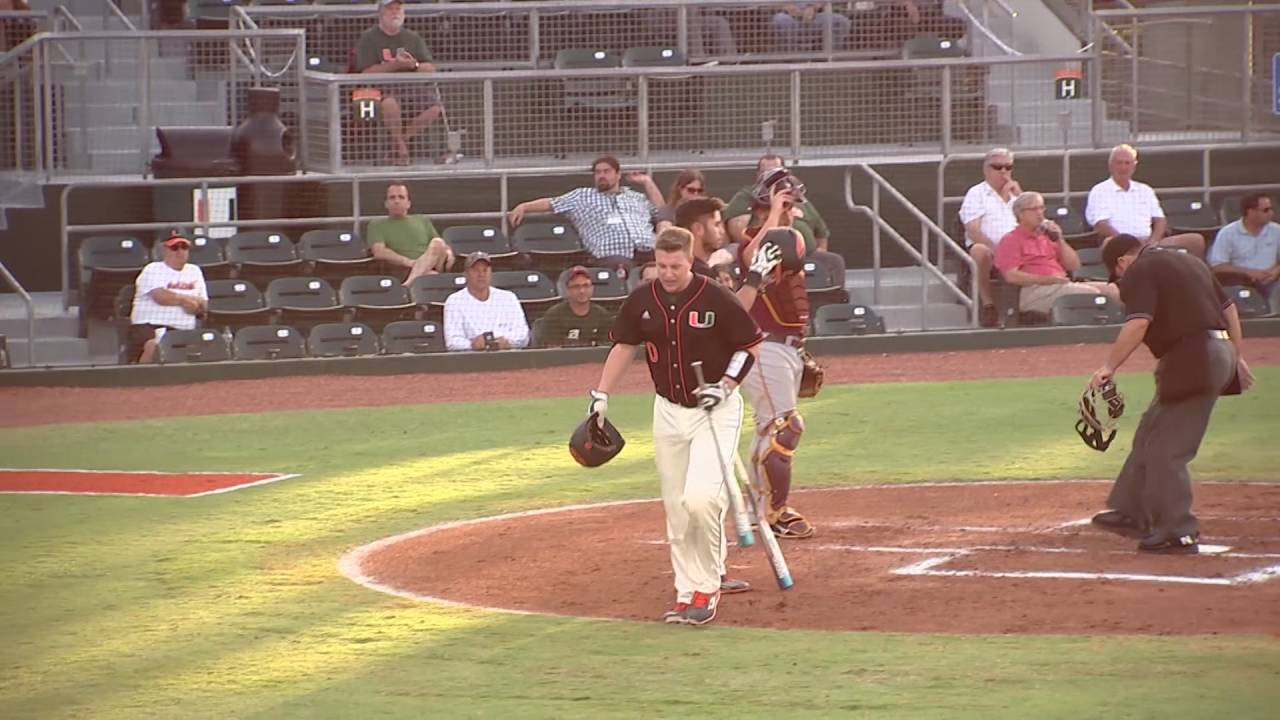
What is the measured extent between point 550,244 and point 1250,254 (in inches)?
266

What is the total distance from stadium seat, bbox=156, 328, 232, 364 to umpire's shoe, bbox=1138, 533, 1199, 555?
10.0 metres

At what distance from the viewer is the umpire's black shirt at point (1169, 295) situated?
10203 millimetres

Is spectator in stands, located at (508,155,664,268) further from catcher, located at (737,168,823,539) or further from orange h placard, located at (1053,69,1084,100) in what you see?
catcher, located at (737,168,823,539)

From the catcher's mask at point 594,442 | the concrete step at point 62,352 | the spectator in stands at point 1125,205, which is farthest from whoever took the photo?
the spectator in stands at point 1125,205

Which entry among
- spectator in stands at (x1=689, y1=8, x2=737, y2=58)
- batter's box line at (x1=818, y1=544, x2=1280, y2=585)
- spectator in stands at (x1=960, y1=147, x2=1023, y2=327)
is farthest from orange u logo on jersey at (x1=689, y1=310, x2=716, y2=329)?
spectator in stands at (x1=689, y1=8, x2=737, y2=58)

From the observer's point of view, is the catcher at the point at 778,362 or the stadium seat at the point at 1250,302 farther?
the stadium seat at the point at 1250,302

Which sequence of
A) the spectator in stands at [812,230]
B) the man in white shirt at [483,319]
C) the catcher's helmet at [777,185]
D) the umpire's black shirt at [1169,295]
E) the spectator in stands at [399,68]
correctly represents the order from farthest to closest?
1. the spectator in stands at [399,68]
2. the spectator in stands at [812,230]
3. the man in white shirt at [483,319]
4. the catcher's helmet at [777,185]
5. the umpire's black shirt at [1169,295]

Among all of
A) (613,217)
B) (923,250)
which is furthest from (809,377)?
(923,250)

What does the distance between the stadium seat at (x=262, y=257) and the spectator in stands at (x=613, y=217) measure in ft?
7.25

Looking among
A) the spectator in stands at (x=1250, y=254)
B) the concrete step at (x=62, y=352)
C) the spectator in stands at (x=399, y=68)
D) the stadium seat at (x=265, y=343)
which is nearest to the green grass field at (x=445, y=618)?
the stadium seat at (x=265, y=343)

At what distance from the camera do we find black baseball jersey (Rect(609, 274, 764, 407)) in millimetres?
9281

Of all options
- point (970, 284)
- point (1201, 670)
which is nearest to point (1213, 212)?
point (970, 284)

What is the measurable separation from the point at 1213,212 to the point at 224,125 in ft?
34.0

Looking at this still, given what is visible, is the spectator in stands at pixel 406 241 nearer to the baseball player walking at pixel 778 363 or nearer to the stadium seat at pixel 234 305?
the stadium seat at pixel 234 305
